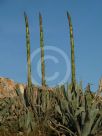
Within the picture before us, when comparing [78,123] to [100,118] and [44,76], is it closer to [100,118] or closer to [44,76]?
[100,118]

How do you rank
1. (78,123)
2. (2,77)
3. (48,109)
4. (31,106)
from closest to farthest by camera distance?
(78,123) → (48,109) → (31,106) → (2,77)

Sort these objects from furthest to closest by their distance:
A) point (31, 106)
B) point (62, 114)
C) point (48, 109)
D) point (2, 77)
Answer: point (2, 77)
point (31, 106)
point (48, 109)
point (62, 114)

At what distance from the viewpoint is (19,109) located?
11.6 m

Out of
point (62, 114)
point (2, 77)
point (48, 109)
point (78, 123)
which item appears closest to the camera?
point (78, 123)

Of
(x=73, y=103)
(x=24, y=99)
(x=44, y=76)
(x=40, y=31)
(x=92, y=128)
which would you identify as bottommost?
(x=92, y=128)

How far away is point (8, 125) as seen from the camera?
11.1 meters

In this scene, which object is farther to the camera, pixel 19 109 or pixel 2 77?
pixel 2 77

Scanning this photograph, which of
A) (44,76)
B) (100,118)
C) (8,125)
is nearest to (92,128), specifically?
(100,118)

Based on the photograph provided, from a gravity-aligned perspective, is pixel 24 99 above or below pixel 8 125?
above

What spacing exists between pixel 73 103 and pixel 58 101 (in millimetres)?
853

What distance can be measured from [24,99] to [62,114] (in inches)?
78.3

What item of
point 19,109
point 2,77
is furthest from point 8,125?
point 2,77

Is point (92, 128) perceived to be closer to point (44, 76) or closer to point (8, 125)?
point (8, 125)

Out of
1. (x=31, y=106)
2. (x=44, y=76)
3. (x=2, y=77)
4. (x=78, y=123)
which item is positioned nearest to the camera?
(x=78, y=123)
